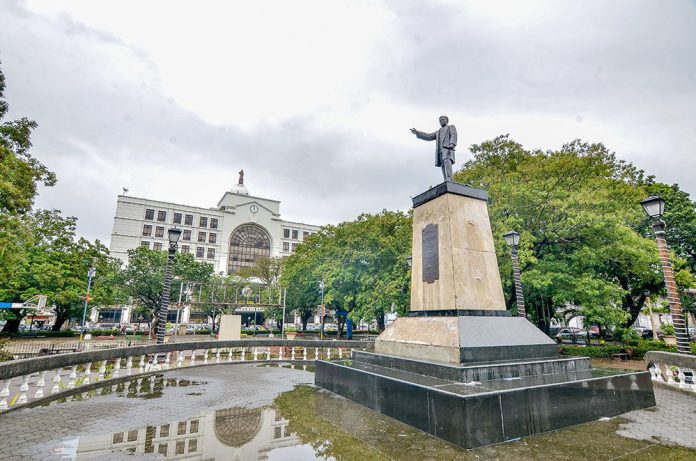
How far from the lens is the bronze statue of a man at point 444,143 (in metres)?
10.2

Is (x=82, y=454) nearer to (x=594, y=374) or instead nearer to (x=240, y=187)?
(x=594, y=374)

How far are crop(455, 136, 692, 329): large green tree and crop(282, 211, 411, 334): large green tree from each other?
23.2ft

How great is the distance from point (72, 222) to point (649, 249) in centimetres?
4325

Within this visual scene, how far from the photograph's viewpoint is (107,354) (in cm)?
1199

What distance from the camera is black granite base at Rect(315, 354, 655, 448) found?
5273 millimetres

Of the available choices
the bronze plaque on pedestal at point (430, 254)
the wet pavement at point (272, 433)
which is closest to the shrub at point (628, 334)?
the wet pavement at point (272, 433)

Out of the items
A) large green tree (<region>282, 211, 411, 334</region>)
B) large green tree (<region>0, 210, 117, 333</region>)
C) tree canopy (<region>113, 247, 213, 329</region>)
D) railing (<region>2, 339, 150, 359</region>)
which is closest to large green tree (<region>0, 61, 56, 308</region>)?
railing (<region>2, 339, 150, 359</region>)

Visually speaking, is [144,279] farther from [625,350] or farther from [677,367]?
[677,367]

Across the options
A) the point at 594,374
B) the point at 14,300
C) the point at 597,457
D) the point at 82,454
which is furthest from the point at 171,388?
the point at 14,300

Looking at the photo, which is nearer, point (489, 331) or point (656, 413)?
point (656, 413)

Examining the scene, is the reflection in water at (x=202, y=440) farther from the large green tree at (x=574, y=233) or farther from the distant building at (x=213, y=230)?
Result: the distant building at (x=213, y=230)

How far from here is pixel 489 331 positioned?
8.02m

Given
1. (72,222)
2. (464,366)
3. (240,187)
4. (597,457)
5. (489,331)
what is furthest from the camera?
(240,187)

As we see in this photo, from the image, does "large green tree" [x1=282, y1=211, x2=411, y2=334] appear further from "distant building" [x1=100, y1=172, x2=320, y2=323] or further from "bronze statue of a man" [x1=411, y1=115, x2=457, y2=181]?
"distant building" [x1=100, y1=172, x2=320, y2=323]
